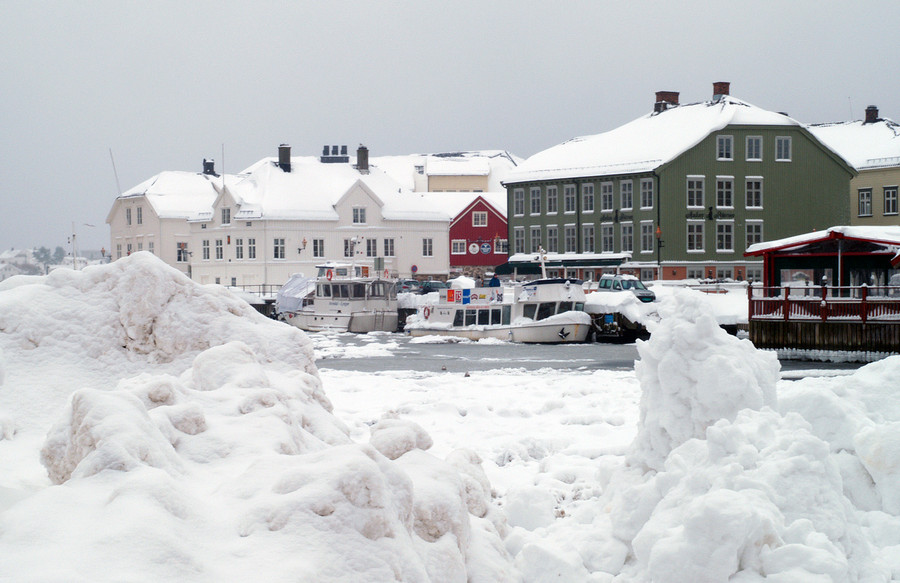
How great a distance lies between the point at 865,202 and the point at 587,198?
1747 centimetres

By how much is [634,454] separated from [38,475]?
477 centimetres

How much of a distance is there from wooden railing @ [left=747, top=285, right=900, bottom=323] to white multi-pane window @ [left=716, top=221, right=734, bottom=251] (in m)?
22.5

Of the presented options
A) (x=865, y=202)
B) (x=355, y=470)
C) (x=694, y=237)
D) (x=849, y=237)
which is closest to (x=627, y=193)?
(x=694, y=237)

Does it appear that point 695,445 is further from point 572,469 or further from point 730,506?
point 572,469

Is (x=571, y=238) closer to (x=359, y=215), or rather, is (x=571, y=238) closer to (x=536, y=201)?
(x=536, y=201)

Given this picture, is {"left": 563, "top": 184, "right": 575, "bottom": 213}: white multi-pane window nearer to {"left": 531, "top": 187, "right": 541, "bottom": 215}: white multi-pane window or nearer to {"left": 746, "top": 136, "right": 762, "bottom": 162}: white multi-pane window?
{"left": 531, "top": 187, "right": 541, "bottom": 215}: white multi-pane window

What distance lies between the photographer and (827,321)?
89.1 feet

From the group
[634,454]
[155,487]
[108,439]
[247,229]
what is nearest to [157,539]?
[155,487]

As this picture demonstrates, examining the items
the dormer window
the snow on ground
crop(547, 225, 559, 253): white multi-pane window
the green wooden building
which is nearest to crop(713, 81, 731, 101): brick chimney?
the green wooden building

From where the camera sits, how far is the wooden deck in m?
26.6

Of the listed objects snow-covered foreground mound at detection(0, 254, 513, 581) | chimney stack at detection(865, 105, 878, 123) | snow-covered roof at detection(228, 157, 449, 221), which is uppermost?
chimney stack at detection(865, 105, 878, 123)

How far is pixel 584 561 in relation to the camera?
6.25 meters

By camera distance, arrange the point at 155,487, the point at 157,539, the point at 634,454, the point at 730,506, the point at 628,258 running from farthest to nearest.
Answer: the point at 628,258, the point at 634,454, the point at 730,506, the point at 155,487, the point at 157,539

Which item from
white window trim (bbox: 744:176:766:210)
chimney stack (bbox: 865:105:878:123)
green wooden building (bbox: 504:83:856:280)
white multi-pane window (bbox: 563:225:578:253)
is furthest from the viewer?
chimney stack (bbox: 865:105:878:123)
